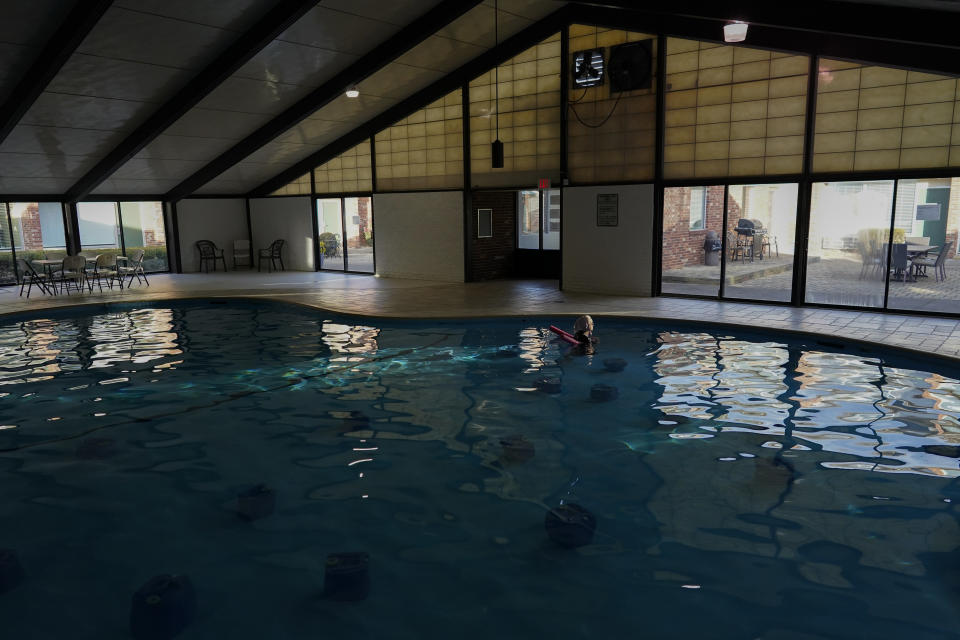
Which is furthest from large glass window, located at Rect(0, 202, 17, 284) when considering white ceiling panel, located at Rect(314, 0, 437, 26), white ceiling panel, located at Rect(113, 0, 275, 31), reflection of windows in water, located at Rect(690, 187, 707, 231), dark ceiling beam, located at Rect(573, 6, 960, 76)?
reflection of windows in water, located at Rect(690, 187, 707, 231)

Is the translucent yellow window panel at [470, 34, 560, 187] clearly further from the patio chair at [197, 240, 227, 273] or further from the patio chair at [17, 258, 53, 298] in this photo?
the patio chair at [17, 258, 53, 298]

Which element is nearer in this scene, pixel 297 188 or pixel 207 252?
pixel 297 188

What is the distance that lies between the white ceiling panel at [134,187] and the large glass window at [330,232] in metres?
3.15

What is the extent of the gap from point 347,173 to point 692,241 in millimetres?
7267

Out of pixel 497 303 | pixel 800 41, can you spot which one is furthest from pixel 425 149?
pixel 800 41

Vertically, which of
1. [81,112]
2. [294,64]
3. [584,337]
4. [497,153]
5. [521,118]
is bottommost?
[584,337]

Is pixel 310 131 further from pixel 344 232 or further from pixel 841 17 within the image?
pixel 841 17

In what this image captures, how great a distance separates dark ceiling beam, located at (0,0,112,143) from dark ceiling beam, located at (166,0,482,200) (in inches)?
151

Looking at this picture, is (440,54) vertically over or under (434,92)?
over

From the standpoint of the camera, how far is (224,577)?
323 centimetres

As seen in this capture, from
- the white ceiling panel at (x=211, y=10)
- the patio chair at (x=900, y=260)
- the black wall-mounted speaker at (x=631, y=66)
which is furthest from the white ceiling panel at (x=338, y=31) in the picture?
the patio chair at (x=900, y=260)

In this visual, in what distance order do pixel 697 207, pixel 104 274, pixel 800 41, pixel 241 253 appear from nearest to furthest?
pixel 800 41
pixel 697 207
pixel 104 274
pixel 241 253

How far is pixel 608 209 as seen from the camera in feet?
34.7

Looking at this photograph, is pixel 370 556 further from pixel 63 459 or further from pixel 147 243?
pixel 147 243
